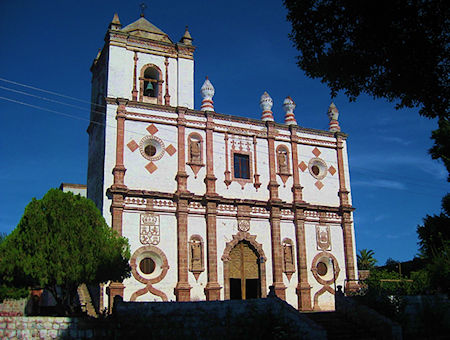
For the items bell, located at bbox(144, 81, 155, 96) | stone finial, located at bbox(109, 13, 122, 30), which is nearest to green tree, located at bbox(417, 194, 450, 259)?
bell, located at bbox(144, 81, 155, 96)

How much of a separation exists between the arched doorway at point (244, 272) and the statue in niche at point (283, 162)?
4.75m

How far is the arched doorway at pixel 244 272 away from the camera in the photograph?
1055 inches

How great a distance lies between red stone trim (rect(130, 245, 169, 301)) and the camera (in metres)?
24.3

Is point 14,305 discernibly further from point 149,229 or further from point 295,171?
point 295,171

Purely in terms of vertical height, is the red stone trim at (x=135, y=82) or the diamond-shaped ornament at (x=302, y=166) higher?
the red stone trim at (x=135, y=82)

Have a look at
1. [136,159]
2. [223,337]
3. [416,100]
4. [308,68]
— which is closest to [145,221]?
[136,159]

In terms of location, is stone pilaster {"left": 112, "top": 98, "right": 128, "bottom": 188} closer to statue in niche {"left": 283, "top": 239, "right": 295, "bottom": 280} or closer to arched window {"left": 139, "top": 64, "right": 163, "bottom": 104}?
arched window {"left": 139, "top": 64, "right": 163, "bottom": 104}

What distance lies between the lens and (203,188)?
89.6 feet

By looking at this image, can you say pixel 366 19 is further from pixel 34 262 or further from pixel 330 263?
pixel 330 263

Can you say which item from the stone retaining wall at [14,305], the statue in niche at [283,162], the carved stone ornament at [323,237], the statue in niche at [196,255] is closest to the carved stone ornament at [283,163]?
the statue in niche at [283,162]

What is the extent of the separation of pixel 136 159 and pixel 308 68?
47.0 ft

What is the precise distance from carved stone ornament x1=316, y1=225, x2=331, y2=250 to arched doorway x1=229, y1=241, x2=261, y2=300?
398 cm

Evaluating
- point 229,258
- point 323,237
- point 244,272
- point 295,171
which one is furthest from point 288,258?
point 295,171

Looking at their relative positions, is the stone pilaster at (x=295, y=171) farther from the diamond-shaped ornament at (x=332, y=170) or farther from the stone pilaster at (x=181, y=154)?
the stone pilaster at (x=181, y=154)
